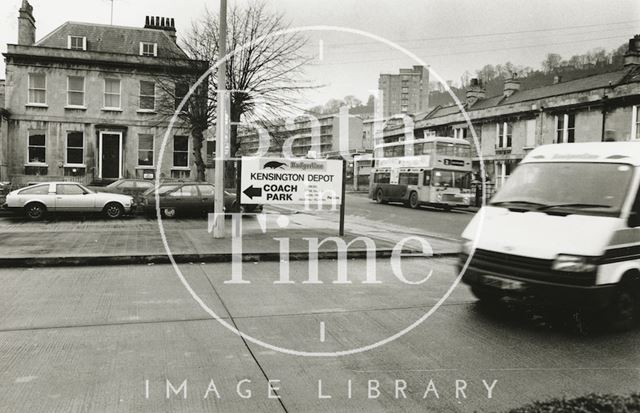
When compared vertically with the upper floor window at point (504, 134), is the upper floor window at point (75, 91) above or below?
above

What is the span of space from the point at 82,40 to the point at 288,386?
38166 millimetres

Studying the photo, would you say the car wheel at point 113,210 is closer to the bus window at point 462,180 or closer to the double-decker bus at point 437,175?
the double-decker bus at point 437,175

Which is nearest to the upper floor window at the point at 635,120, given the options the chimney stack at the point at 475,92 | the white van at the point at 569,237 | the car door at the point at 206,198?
the chimney stack at the point at 475,92

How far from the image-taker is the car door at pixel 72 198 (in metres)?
18.9

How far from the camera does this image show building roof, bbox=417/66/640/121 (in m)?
33.7

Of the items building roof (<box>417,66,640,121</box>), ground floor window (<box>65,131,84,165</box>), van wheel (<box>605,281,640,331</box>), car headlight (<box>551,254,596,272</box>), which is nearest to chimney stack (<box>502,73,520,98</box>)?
building roof (<box>417,66,640,121</box>)

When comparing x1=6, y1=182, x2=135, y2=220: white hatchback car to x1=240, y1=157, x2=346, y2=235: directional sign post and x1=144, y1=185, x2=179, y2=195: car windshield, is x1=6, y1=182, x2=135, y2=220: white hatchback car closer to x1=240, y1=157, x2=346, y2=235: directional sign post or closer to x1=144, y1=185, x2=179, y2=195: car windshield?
x1=144, y1=185, x2=179, y2=195: car windshield

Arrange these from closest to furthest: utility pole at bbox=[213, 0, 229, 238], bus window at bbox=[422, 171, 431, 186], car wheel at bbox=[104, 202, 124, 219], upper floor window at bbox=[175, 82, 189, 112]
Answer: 1. utility pole at bbox=[213, 0, 229, 238]
2. car wheel at bbox=[104, 202, 124, 219]
3. bus window at bbox=[422, 171, 431, 186]
4. upper floor window at bbox=[175, 82, 189, 112]

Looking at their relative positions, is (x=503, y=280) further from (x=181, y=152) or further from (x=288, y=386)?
(x=181, y=152)

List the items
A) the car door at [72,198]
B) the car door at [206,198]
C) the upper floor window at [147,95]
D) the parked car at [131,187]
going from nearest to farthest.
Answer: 1. the car door at [72,198]
2. the car door at [206,198]
3. the parked car at [131,187]
4. the upper floor window at [147,95]

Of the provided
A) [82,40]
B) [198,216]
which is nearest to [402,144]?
[198,216]

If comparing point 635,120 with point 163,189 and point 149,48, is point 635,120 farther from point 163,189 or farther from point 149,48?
point 149,48

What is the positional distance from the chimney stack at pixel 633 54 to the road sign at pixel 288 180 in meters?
29.9

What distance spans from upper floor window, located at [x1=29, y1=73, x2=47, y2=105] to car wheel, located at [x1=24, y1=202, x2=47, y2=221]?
18.2 meters
